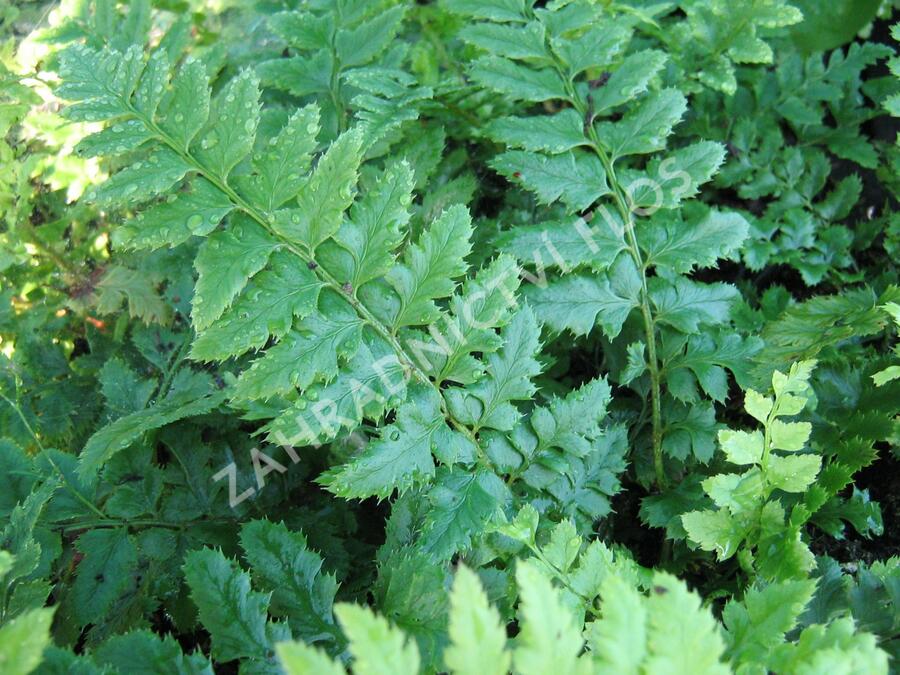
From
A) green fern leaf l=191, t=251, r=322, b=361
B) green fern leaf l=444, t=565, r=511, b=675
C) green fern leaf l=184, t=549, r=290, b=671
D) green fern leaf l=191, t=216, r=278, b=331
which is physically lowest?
green fern leaf l=184, t=549, r=290, b=671

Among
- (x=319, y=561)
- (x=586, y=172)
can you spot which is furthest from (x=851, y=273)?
(x=319, y=561)

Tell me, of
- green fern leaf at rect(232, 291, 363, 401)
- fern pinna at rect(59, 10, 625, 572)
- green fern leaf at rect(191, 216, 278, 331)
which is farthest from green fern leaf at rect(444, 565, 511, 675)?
green fern leaf at rect(191, 216, 278, 331)

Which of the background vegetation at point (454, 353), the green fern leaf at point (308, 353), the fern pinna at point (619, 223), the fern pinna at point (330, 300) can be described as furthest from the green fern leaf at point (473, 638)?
the fern pinna at point (619, 223)

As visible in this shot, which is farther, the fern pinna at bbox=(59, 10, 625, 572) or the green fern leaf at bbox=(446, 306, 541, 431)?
the green fern leaf at bbox=(446, 306, 541, 431)

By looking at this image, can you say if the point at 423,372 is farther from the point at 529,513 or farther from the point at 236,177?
the point at 236,177

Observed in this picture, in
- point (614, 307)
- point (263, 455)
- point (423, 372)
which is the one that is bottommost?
point (263, 455)

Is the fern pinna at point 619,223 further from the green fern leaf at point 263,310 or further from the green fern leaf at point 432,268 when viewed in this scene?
the green fern leaf at point 263,310

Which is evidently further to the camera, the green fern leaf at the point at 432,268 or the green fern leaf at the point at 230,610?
the green fern leaf at the point at 432,268

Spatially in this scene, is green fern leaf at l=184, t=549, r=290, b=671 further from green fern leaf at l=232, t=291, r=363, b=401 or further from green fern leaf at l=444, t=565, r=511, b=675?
green fern leaf at l=444, t=565, r=511, b=675
